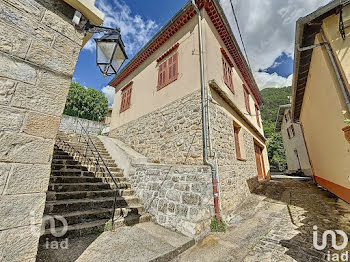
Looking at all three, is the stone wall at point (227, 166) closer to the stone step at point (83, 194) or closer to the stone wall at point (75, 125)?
the stone step at point (83, 194)

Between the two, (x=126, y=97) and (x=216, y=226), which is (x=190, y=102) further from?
(x=126, y=97)

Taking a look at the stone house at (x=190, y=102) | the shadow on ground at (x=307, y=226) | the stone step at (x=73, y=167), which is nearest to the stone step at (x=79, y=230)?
the stone step at (x=73, y=167)

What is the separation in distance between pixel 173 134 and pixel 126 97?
4742 millimetres

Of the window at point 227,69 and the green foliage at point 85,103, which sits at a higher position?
the green foliage at point 85,103

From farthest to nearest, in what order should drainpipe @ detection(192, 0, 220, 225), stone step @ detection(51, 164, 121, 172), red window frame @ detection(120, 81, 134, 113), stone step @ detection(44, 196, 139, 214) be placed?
1. red window frame @ detection(120, 81, 134, 113)
2. stone step @ detection(51, 164, 121, 172)
3. drainpipe @ detection(192, 0, 220, 225)
4. stone step @ detection(44, 196, 139, 214)

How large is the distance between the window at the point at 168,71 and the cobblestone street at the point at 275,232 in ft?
16.1

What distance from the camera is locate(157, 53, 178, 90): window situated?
226 inches

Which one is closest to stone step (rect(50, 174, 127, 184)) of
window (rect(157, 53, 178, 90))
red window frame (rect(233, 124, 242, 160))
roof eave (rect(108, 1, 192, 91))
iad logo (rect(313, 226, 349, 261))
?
window (rect(157, 53, 178, 90))

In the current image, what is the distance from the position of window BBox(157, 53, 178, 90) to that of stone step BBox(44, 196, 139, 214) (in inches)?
168

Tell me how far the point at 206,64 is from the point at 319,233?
490cm

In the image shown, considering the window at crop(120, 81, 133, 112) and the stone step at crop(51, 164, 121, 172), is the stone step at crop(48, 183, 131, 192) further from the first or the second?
the window at crop(120, 81, 133, 112)

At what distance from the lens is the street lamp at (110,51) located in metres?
2.37

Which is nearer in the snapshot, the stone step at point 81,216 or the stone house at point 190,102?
the stone step at point 81,216

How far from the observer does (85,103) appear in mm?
21594
